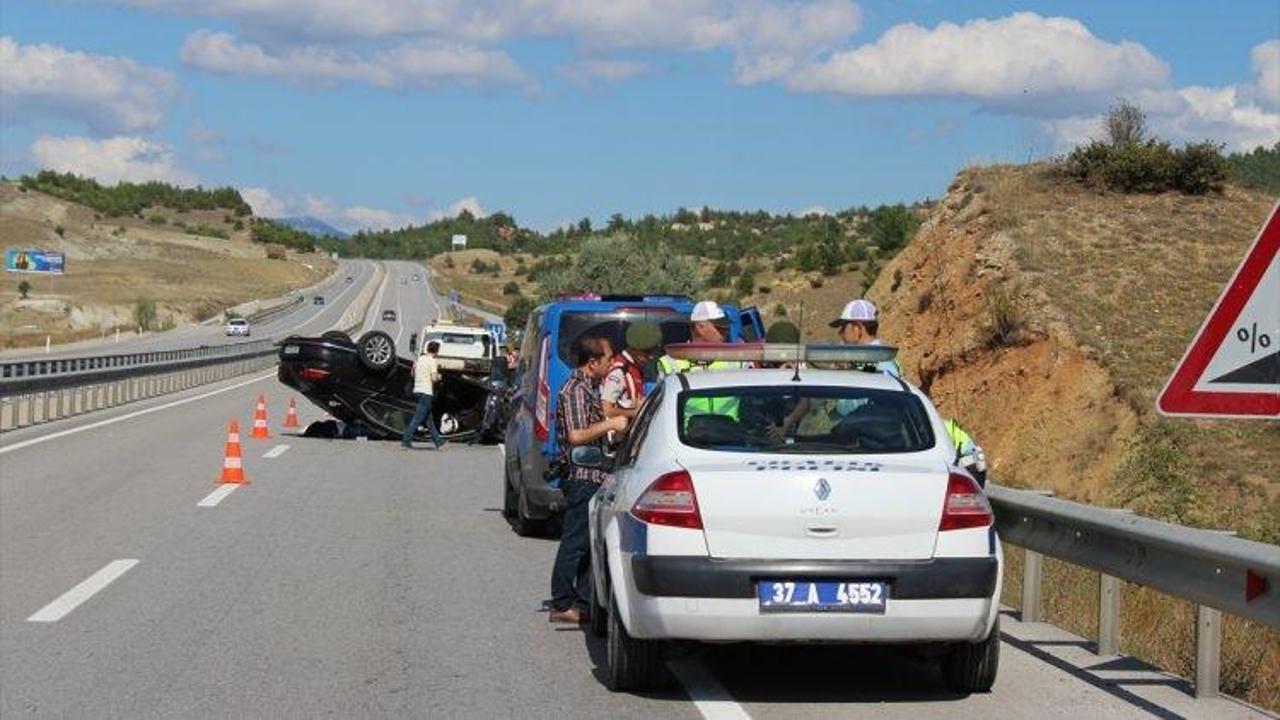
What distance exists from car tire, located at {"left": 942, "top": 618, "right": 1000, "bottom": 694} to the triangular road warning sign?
2222 mm

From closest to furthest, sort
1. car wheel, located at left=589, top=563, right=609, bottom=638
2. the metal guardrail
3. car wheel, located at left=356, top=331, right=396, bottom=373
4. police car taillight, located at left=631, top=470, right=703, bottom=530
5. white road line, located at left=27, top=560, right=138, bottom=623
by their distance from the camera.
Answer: the metal guardrail → police car taillight, located at left=631, top=470, right=703, bottom=530 → car wheel, located at left=589, top=563, right=609, bottom=638 → white road line, located at left=27, top=560, right=138, bottom=623 → car wheel, located at left=356, top=331, right=396, bottom=373

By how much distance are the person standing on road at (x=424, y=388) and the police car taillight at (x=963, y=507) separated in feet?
57.7

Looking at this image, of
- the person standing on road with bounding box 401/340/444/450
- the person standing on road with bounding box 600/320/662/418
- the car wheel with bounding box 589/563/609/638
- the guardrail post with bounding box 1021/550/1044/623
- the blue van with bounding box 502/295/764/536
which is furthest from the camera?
the person standing on road with bounding box 401/340/444/450

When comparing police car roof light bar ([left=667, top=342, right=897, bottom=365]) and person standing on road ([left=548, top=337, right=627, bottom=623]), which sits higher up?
police car roof light bar ([left=667, top=342, right=897, bottom=365])

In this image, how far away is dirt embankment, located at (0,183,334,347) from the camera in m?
104

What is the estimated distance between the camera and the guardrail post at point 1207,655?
26.1 ft

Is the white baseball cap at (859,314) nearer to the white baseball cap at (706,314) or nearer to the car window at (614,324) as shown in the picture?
the white baseball cap at (706,314)

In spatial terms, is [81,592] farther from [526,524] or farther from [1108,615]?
[1108,615]

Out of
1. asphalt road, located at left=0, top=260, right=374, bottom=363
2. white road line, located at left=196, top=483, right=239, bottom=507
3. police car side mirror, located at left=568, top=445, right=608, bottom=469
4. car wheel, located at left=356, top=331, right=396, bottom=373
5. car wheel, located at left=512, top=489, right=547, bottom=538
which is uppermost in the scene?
police car side mirror, located at left=568, top=445, right=608, bottom=469

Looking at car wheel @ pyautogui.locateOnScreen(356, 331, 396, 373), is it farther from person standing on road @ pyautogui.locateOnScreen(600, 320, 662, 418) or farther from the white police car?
the white police car

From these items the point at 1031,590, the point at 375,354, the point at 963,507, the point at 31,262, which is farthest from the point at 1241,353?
the point at 31,262

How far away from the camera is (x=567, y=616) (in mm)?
10102

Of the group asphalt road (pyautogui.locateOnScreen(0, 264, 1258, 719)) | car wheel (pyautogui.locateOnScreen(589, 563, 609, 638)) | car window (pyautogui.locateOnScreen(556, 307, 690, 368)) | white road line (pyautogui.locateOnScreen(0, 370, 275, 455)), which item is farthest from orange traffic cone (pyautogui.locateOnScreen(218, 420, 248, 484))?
car wheel (pyautogui.locateOnScreen(589, 563, 609, 638))

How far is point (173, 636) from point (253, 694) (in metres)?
1.67
